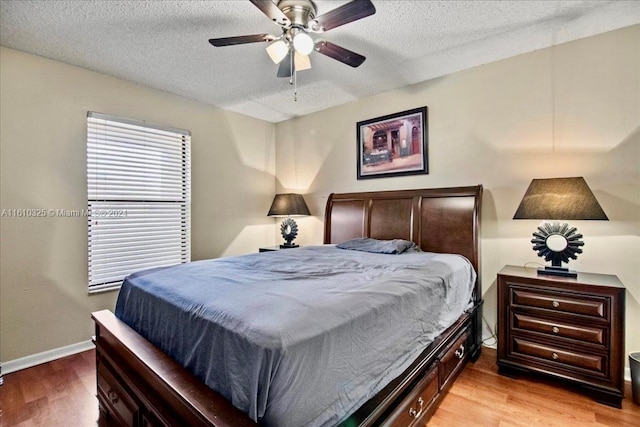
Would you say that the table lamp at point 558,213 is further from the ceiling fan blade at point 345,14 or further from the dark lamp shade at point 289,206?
the dark lamp shade at point 289,206

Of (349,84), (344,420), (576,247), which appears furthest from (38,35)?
(576,247)

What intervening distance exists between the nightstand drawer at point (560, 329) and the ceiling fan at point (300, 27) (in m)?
2.20

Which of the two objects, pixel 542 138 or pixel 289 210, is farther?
pixel 289 210

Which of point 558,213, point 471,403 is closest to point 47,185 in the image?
point 471,403

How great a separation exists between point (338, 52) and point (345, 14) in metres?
0.39

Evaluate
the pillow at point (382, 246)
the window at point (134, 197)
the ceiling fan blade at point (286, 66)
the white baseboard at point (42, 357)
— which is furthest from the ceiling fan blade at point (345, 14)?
the white baseboard at point (42, 357)

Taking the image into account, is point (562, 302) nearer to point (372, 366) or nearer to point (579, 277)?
point (579, 277)

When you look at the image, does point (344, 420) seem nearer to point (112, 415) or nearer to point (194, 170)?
point (112, 415)

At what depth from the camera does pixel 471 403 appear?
78.8 inches

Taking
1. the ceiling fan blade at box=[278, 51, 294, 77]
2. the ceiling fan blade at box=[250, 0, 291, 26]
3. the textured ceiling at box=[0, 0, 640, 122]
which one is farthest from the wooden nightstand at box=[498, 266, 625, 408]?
the ceiling fan blade at box=[250, 0, 291, 26]

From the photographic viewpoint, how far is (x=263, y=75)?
3.10 m

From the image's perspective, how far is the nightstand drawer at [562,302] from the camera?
1.98m

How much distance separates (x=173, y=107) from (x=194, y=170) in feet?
2.42

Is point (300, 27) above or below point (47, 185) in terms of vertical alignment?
above
